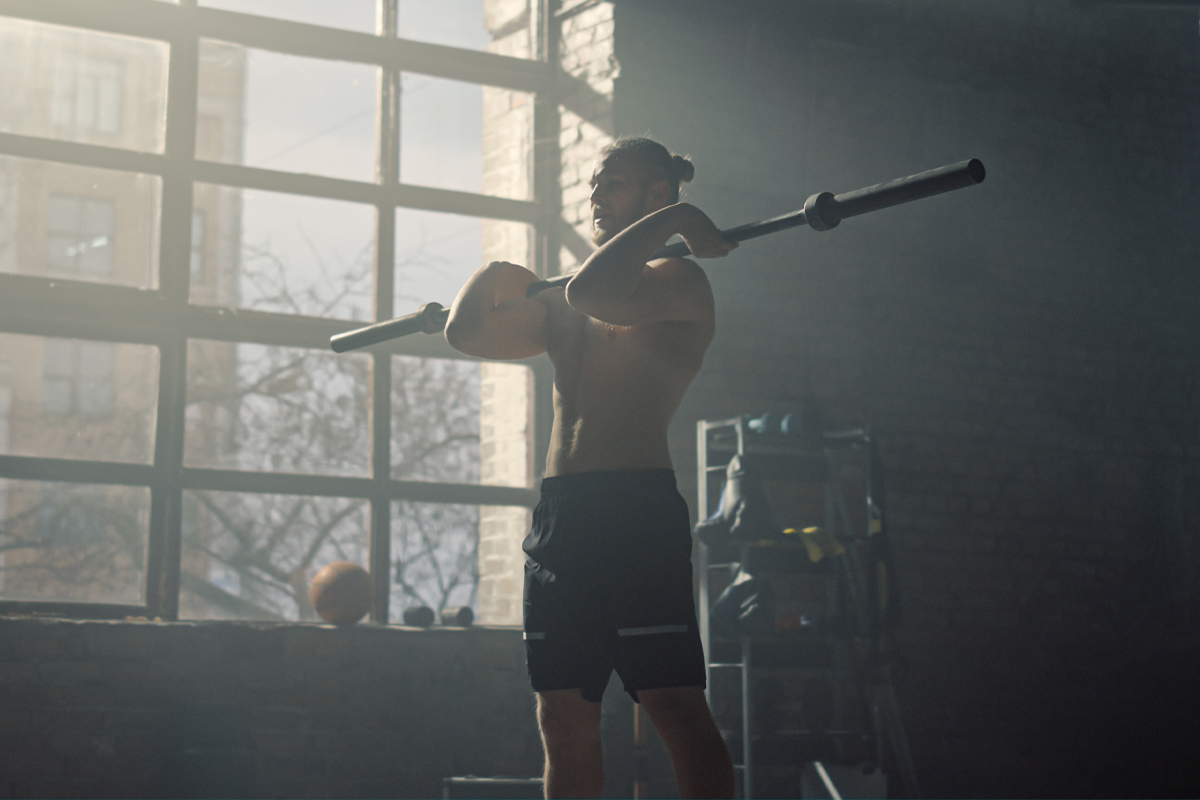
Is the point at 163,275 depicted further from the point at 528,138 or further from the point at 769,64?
the point at 769,64

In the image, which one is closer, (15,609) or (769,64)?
(15,609)

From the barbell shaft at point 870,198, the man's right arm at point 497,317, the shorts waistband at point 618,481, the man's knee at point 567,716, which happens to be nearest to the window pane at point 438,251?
the man's right arm at point 497,317

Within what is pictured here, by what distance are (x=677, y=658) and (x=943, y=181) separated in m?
0.78

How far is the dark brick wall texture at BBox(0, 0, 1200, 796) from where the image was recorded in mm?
4062

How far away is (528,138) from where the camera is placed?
185 inches

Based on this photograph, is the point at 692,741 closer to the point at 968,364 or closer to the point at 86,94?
the point at 86,94

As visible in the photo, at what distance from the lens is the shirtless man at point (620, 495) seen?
1.79 meters

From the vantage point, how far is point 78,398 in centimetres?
392

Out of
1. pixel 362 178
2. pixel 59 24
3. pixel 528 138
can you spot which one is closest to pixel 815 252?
pixel 528 138

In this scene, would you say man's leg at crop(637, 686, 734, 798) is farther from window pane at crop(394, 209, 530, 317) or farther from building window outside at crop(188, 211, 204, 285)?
building window outside at crop(188, 211, 204, 285)

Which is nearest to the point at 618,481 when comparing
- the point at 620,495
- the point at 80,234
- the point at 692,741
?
the point at 620,495

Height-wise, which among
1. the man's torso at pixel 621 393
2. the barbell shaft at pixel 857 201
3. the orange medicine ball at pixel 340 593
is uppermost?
the barbell shaft at pixel 857 201

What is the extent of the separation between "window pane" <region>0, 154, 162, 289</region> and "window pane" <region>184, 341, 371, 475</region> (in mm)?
387

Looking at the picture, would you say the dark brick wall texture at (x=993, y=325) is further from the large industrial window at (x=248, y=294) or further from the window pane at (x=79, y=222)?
the window pane at (x=79, y=222)
